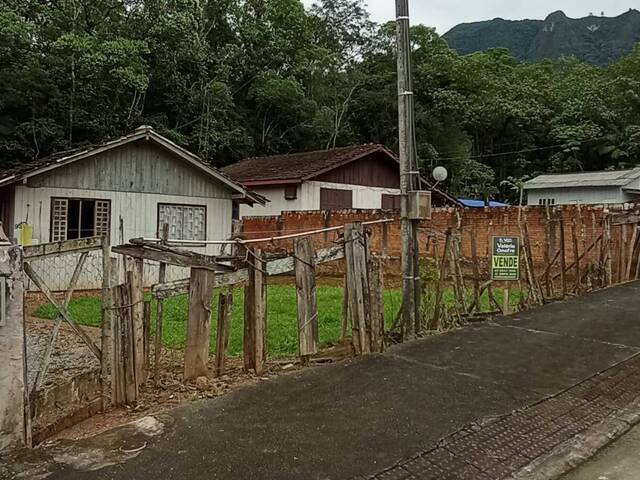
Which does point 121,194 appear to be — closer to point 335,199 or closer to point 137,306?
point 335,199

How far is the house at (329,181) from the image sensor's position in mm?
20547

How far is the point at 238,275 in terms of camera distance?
5.60 metres

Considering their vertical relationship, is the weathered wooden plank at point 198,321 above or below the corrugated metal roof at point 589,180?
below

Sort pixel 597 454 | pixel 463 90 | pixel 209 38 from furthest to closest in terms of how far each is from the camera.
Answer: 1. pixel 463 90
2. pixel 209 38
3. pixel 597 454

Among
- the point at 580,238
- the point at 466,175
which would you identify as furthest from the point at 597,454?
the point at 466,175

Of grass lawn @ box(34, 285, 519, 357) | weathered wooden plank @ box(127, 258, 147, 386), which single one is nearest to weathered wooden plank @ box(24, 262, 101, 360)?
weathered wooden plank @ box(127, 258, 147, 386)

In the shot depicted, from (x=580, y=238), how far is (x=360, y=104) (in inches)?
985

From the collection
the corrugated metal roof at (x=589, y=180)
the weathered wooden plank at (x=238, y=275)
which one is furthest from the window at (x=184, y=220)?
the corrugated metal roof at (x=589, y=180)

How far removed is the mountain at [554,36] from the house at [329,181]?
75.7 m

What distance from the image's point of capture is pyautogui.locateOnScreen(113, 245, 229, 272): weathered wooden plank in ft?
16.6

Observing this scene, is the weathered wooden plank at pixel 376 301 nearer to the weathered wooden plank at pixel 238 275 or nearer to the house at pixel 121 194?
the weathered wooden plank at pixel 238 275

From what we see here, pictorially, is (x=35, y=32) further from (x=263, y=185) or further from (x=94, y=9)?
(x=263, y=185)

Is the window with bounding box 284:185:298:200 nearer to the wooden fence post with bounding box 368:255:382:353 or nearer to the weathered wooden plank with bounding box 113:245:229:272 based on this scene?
the wooden fence post with bounding box 368:255:382:353

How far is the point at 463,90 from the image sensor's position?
1485 inches
